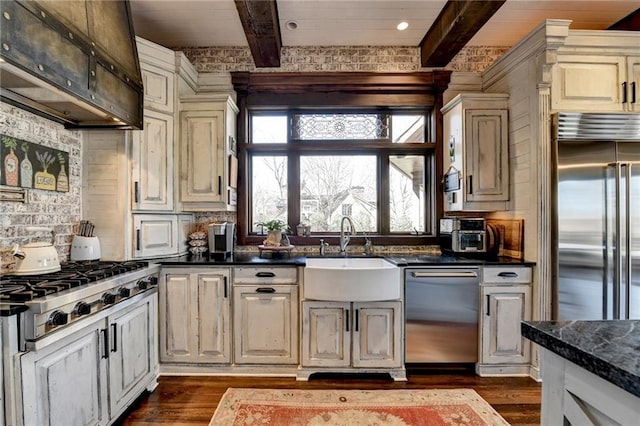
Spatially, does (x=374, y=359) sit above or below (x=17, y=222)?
below

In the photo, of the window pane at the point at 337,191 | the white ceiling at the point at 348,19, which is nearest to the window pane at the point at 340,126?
the window pane at the point at 337,191

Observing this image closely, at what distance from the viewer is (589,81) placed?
2482mm

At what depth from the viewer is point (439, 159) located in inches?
125

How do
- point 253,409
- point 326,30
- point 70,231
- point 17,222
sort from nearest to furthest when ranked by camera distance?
point 17,222 → point 253,409 → point 70,231 → point 326,30

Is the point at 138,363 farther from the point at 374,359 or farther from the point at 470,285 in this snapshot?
the point at 470,285

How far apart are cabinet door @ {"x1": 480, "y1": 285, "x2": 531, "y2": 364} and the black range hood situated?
311 centimetres

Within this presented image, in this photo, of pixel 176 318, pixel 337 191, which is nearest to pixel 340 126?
pixel 337 191

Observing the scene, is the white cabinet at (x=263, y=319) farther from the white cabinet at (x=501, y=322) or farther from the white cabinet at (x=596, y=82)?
the white cabinet at (x=596, y=82)

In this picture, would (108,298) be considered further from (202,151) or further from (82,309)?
(202,151)

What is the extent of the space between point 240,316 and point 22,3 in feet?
7.27

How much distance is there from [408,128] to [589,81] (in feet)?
4.93

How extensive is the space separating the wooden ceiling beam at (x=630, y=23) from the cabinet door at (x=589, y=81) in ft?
1.64

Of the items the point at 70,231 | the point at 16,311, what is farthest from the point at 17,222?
the point at 16,311

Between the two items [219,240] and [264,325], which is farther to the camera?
[219,240]
